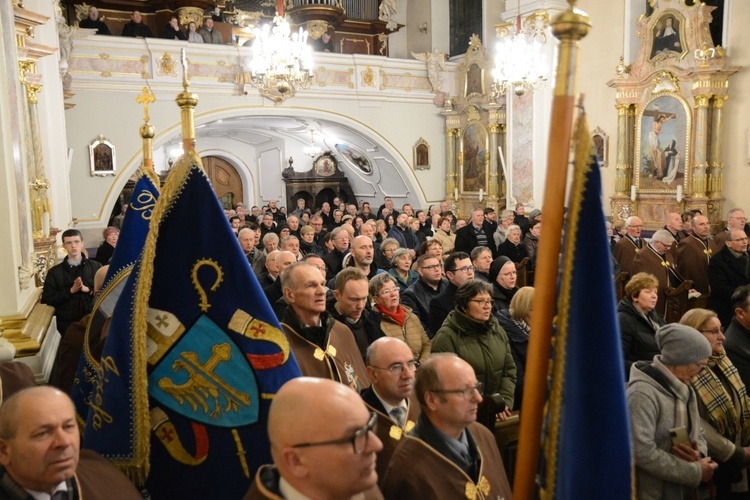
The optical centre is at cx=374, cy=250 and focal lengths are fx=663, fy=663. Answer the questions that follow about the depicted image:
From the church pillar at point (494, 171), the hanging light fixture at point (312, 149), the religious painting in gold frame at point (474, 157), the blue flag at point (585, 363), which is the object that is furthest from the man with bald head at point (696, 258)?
the hanging light fixture at point (312, 149)

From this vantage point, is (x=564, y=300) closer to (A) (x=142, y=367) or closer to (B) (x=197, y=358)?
(B) (x=197, y=358)

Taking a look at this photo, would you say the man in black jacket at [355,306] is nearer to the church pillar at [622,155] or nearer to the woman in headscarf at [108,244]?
the woman in headscarf at [108,244]

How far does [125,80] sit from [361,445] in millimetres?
12528

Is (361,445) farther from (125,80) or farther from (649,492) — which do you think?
(125,80)

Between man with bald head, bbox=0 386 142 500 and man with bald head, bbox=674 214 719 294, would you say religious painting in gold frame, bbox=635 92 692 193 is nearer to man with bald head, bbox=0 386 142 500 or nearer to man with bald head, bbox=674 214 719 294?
man with bald head, bbox=674 214 719 294

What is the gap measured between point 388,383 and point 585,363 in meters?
1.47

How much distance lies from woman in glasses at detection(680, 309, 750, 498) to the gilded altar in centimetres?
909

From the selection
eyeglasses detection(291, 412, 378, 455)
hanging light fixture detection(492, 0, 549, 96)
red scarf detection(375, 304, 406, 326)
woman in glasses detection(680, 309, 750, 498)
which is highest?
hanging light fixture detection(492, 0, 549, 96)

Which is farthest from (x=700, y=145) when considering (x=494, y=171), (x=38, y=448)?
(x=38, y=448)

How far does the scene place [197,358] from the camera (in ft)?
7.55

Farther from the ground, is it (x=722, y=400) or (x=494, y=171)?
(x=494, y=171)

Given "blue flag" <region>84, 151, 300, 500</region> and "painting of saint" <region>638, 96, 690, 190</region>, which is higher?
"painting of saint" <region>638, 96, 690, 190</region>

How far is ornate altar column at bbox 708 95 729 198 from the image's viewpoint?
1173 centimetres

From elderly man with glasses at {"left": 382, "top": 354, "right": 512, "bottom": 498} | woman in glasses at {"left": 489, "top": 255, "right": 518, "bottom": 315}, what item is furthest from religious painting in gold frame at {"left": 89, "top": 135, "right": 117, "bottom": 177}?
elderly man with glasses at {"left": 382, "top": 354, "right": 512, "bottom": 498}
